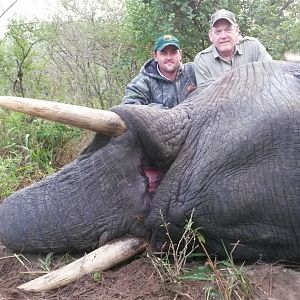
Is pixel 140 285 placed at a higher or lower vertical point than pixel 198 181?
lower

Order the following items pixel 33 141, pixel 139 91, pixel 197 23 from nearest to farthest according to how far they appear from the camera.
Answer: pixel 139 91
pixel 33 141
pixel 197 23

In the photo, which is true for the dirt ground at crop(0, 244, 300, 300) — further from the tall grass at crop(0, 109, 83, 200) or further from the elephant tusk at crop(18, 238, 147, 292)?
the tall grass at crop(0, 109, 83, 200)

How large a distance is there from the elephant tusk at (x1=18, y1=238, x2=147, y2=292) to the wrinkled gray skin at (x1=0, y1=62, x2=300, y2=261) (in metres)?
0.07

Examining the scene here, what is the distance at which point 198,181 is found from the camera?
370cm

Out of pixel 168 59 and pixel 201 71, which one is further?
pixel 201 71

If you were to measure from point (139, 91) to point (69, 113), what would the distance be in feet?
7.92

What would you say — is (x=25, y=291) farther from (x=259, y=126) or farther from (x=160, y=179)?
(x=259, y=126)

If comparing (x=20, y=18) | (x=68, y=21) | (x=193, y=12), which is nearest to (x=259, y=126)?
(x=193, y=12)

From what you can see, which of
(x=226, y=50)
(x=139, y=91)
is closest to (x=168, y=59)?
(x=139, y=91)

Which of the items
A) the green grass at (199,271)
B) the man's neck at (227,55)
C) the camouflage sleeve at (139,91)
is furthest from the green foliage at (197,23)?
the green grass at (199,271)

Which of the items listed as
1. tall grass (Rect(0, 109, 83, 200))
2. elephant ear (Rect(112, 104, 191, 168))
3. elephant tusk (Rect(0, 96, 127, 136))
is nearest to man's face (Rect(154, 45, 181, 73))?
tall grass (Rect(0, 109, 83, 200))

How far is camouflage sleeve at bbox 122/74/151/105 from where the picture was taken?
5.80 metres

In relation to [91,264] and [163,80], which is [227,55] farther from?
[91,264]

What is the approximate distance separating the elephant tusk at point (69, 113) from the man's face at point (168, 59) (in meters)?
2.50
